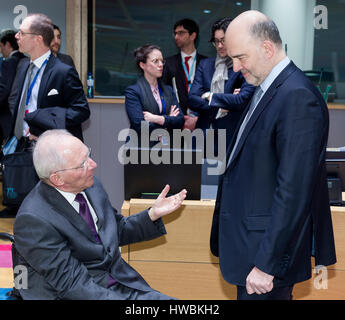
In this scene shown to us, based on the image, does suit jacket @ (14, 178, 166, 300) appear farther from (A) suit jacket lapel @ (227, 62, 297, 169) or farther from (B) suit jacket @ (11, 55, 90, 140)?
(B) suit jacket @ (11, 55, 90, 140)

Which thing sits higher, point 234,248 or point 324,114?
point 324,114

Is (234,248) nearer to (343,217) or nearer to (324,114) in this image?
(324,114)

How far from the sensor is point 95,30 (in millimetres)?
5438

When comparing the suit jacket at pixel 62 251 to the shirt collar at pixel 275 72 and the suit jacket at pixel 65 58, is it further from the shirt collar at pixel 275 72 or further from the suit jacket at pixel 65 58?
the suit jacket at pixel 65 58

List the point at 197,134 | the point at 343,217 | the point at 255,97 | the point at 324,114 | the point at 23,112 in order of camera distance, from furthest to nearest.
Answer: the point at 197,134
the point at 23,112
the point at 343,217
the point at 255,97
the point at 324,114

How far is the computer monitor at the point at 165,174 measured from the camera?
246cm

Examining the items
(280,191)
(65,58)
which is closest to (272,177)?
(280,191)

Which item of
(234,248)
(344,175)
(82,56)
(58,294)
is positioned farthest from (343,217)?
(82,56)

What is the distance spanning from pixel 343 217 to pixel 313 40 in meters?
3.31

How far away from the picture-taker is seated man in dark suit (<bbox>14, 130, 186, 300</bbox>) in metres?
1.75

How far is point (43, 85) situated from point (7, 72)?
120 cm

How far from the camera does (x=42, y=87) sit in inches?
138

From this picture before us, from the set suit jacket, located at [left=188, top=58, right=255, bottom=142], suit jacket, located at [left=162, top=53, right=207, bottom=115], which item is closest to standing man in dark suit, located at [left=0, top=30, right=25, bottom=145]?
suit jacket, located at [left=162, top=53, right=207, bottom=115]

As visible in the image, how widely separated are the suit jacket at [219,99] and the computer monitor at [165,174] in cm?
106
